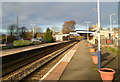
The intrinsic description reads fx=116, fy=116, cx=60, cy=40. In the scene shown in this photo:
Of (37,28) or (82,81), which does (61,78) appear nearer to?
(82,81)

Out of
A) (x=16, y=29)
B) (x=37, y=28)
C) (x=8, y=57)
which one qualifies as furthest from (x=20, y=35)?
(x=8, y=57)

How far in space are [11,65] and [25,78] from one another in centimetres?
293

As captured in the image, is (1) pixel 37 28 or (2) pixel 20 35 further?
(1) pixel 37 28

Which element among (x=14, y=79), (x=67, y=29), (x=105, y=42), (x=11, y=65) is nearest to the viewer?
(x=14, y=79)

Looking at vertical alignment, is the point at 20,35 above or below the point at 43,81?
above

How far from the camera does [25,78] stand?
266 inches

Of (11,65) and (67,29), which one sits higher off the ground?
(67,29)

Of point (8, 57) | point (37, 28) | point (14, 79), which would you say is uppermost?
point (37, 28)

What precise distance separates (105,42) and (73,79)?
84.6ft

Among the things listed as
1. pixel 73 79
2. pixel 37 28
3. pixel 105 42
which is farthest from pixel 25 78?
pixel 37 28

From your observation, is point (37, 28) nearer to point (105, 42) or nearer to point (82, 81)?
point (105, 42)

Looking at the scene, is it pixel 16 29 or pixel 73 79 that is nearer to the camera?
pixel 73 79

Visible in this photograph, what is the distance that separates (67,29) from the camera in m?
108

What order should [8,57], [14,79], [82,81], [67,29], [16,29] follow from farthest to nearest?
[67,29], [16,29], [8,57], [14,79], [82,81]
